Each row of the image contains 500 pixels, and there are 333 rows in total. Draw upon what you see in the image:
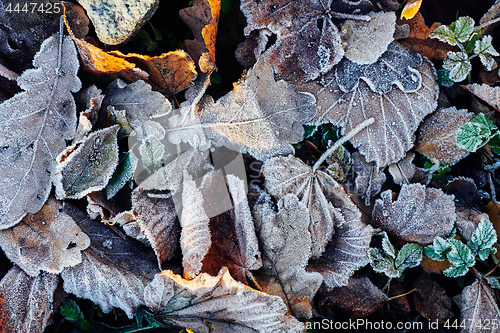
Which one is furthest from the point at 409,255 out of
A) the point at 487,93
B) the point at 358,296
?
the point at 487,93

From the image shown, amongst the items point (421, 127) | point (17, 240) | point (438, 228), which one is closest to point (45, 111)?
point (17, 240)

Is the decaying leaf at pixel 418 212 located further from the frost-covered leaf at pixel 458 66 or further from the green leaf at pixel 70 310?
the green leaf at pixel 70 310

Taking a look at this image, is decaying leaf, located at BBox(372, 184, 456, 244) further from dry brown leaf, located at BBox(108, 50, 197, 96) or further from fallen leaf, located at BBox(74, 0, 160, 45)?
fallen leaf, located at BBox(74, 0, 160, 45)

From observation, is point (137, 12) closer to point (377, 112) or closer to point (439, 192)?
point (377, 112)

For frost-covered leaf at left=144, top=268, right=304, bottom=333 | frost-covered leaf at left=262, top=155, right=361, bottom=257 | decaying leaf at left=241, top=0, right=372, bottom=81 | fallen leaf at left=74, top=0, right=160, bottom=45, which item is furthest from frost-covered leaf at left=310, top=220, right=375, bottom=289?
fallen leaf at left=74, top=0, right=160, bottom=45

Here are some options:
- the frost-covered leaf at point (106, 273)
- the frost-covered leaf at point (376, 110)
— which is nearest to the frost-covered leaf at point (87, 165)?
the frost-covered leaf at point (106, 273)

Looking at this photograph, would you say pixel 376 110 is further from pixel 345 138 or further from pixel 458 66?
pixel 458 66
